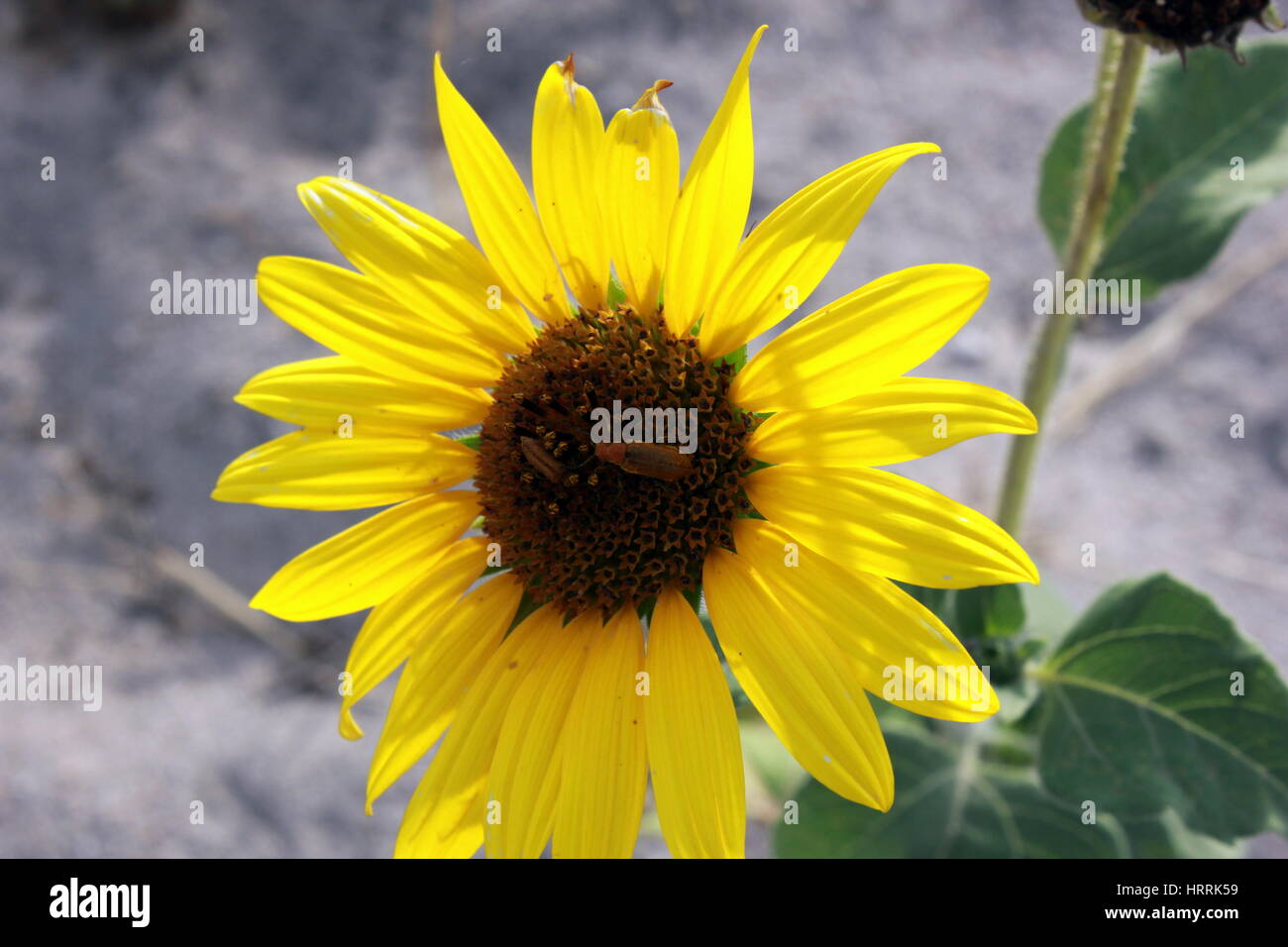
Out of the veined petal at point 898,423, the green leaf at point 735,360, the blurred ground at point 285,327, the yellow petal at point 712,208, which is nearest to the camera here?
the veined petal at point 898,423

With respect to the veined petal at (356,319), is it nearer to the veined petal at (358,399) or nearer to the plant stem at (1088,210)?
the veined petal at (358,399)

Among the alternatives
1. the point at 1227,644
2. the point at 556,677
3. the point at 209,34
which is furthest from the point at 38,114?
the point at 1227,644

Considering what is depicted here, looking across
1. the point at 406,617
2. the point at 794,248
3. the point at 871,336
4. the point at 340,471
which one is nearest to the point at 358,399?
the point at 340,471

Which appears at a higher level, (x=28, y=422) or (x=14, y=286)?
(x=14, y=286)

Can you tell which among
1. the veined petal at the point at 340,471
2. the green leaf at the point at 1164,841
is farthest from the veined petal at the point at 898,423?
the green leaf at the point at 1164,841

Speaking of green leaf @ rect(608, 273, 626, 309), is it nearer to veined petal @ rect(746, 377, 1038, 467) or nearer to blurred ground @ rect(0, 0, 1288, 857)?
veined petal @ rect(746, 377, 1038, 467)

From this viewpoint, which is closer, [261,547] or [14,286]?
[261,547]

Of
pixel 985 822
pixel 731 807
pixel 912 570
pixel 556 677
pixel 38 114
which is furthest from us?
pixel 38 114

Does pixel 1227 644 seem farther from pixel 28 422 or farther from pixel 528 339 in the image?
pixel 28 422
